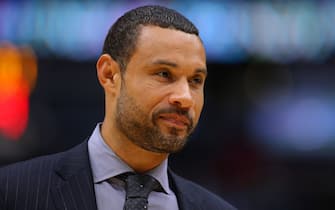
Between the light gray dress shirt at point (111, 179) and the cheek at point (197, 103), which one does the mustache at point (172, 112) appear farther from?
the light gray dress shirt at point (111, 179)

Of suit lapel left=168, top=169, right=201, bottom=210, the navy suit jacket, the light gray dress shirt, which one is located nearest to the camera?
the navy suit jacket

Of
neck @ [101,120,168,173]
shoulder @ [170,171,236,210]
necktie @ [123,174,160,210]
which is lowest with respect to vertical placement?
shoulder @ [170,171,236,210]

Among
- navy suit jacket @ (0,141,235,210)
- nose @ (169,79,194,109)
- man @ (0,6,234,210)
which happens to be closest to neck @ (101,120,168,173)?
man @ (0,6,234,210)

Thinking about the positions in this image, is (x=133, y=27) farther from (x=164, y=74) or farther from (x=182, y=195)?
(x=182, y=195)

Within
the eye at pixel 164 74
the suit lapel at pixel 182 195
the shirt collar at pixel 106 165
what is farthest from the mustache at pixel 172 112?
the suit lapel at pixel 182 195

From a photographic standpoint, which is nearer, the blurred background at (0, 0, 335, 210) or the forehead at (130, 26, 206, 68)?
the forehead at (130, 26, 206, 68)

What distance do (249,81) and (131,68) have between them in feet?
21.3

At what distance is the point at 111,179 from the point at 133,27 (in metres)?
0.51

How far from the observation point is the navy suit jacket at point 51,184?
98.3 inches

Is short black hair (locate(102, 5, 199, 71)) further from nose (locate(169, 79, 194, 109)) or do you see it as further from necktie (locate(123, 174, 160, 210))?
necktie (locate(123, 174, 160, 210))

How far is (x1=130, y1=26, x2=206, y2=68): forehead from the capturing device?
259 centimetres

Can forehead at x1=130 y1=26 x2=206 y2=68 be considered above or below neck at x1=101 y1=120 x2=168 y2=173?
Result: above

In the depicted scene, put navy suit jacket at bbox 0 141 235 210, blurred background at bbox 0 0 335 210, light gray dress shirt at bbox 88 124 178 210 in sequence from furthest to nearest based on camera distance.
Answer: blurred background at bbox 0 0 335 210
light gray dress shirt at bbox 88 124 178 210
navy suit jacket at bbox 0 141 235 210

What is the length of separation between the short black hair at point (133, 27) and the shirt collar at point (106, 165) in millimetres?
275
